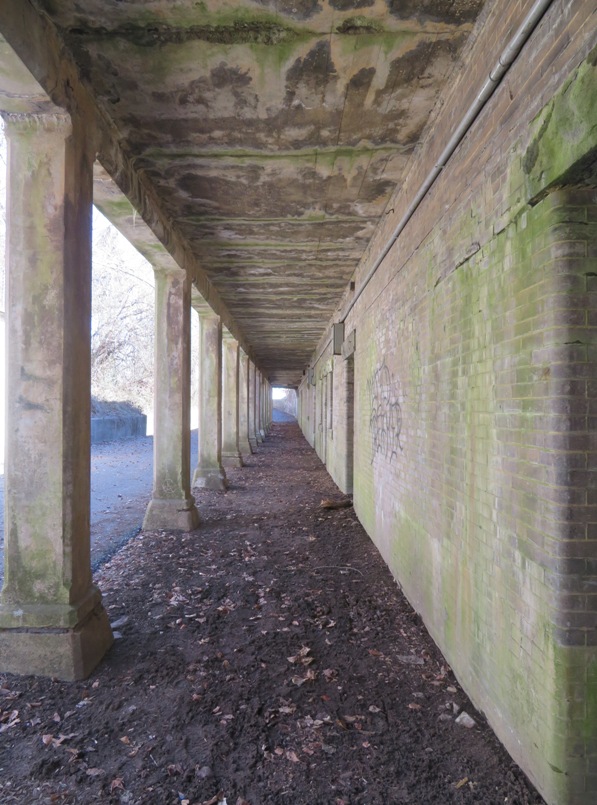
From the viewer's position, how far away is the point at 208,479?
10492 mm

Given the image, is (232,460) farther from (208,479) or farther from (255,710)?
(255,710)

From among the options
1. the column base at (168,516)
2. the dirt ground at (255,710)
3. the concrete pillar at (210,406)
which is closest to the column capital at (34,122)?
the dirt ground at (255,710)

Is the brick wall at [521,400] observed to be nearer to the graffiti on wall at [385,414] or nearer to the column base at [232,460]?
the graffiti on wall at [385,414]

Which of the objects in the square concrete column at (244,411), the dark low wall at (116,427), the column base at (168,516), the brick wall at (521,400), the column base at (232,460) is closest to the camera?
the brick wall at (521,400)

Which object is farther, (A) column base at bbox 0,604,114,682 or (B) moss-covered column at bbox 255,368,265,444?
(B) moss-covered column at bbox 255,368,265,444

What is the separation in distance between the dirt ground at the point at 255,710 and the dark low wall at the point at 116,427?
1712cm

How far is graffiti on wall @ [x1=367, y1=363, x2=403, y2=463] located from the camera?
16.6 ft

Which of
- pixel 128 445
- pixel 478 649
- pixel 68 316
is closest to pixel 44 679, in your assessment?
pixel 68 316

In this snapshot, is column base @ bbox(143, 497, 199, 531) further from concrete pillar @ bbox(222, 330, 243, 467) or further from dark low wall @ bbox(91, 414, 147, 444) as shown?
dark low wall @ bbox(91, 414, 147, 444)

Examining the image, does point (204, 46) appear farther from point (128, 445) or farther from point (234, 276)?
point (128, 445)

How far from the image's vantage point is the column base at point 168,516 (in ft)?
22.9

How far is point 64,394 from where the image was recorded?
326cm

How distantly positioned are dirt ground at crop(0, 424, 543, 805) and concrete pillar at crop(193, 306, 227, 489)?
532 cm

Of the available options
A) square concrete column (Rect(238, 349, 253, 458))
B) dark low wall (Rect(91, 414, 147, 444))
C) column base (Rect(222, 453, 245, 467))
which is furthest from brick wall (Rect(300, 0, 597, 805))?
dark low wall (Rect(91, 414, 147, 444))
